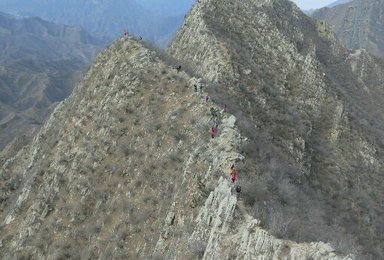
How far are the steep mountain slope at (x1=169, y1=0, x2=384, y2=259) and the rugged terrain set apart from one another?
0.50 feet

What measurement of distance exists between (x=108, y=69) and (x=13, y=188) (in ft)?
48.7

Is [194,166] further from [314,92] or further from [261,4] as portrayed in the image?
[261,4]

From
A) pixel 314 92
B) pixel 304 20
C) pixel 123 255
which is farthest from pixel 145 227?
pixel 304 20

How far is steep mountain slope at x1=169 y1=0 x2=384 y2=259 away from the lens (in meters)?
25.2

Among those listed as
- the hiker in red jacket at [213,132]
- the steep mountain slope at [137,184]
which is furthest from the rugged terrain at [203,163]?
the hiker in red jacket at [213,132]

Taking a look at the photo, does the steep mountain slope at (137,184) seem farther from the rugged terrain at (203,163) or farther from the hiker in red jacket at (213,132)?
the hiker in red jacket at (213,132)

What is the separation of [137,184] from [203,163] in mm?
5483

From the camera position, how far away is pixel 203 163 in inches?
1045

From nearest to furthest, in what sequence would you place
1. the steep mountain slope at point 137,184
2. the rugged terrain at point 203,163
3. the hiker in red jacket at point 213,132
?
1. the steep mountain slope at point 137,184
2. the rugged terrain at point 203,163
3. the hiker in red jacket at point 213,132

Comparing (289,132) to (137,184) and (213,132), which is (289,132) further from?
(137,184)

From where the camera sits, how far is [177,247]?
2292 centimetres

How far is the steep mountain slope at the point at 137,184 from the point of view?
2186cm

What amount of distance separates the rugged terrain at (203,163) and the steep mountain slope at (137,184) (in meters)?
0.10

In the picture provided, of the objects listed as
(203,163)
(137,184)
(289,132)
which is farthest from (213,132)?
(289,132)
